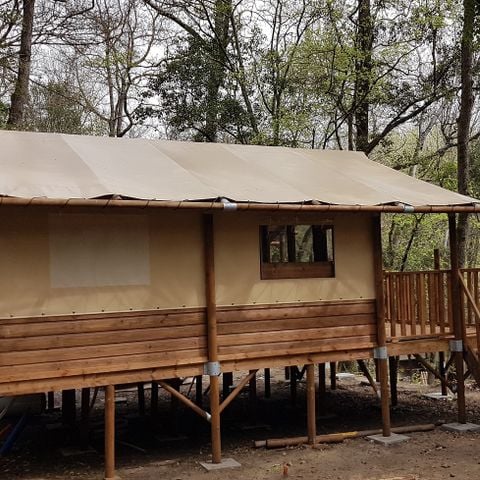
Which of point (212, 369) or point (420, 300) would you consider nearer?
point (212, 369)

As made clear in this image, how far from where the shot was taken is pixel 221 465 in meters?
8.16

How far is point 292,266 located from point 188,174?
2.01 metres

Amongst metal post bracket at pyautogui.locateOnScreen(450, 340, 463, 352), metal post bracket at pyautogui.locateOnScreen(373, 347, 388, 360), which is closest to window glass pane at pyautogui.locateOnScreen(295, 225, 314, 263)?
metal post bracket at pyautogui.locateOnScreen(373, 347, 388, 360)

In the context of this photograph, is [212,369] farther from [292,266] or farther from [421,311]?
[421,311]

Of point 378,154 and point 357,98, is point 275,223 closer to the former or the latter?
point 357,98

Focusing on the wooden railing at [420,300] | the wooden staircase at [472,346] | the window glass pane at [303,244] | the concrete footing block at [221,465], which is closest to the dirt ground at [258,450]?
A: the concrete footing block at [221,465]

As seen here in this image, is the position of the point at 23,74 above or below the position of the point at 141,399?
above

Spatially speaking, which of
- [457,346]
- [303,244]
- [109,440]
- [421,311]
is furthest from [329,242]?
[109,440]

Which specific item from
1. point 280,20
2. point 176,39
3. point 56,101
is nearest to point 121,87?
point 56,101

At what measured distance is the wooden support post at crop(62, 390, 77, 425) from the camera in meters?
10.4

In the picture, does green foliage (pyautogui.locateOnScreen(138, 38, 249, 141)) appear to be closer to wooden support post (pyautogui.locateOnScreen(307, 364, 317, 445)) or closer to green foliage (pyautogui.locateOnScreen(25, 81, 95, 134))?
green foliage (pyautogui.locateOnScreen(25, 81, 95, 134))

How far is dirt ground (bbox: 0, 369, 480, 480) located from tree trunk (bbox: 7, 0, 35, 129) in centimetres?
1040

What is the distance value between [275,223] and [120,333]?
2.65 metres

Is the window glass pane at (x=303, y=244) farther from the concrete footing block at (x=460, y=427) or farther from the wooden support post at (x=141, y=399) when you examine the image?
the wooden support post at (x=141, y=399)
